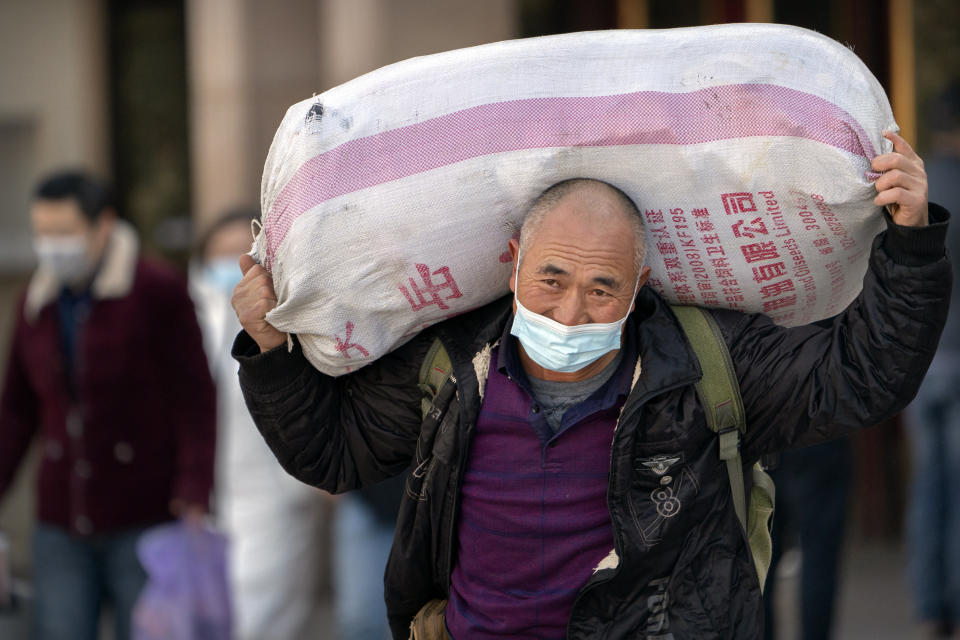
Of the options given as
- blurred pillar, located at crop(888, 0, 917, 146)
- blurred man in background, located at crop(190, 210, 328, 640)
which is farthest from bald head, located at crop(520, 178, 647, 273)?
blurred pillar, located at crop(888, 0, 917, 146)

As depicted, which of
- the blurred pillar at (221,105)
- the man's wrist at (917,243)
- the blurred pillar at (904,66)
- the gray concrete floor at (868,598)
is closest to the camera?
the man's wrist at (917,243)

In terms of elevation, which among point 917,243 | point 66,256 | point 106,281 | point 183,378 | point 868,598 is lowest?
point 868,598

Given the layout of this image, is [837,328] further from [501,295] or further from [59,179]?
[59,179]

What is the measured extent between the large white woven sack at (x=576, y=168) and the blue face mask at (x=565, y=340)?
0.21 metres

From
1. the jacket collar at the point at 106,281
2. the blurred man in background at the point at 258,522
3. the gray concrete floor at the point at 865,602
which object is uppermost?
the jacket collar at the point at 106,281

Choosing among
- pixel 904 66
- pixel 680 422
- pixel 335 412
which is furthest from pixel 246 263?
pixel 904 66

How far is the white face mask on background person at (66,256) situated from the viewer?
16.0ft

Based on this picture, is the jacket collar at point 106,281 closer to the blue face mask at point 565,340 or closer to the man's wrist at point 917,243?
the blue face mask at point 565,340

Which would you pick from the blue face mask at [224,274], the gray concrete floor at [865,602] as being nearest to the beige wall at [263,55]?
the blue face mask at [224,274]

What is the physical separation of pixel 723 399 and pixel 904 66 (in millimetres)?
5302

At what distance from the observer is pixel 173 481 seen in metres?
5.03

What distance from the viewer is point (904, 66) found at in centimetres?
738

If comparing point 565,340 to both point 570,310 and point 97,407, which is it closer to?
point 570,310

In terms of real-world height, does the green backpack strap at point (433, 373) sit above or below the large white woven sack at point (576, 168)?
below
